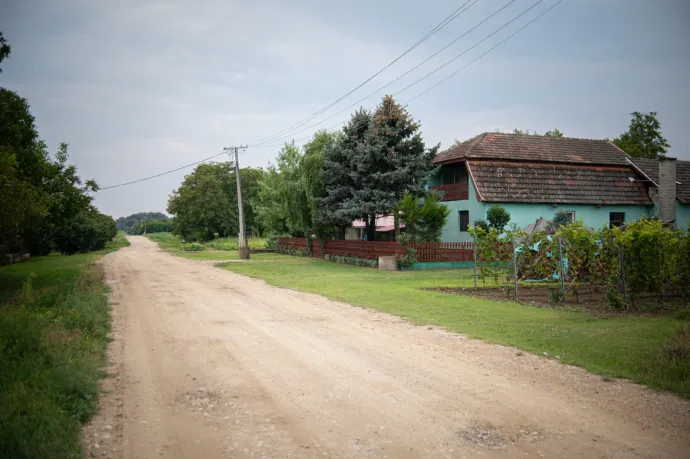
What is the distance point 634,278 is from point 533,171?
22.3 metres

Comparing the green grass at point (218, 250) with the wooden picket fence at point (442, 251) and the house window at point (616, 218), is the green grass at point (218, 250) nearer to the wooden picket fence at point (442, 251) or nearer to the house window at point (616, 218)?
the wooden picket fence at point (442, 251)

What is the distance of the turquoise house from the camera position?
32.5m

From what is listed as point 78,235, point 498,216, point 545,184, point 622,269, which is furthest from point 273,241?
point 622,269

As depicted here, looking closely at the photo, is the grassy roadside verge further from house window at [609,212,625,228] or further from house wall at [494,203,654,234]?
house window at [609,212,625,228]

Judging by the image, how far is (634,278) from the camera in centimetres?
1289

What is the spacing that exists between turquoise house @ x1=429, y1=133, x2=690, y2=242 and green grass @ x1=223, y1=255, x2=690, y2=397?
1505cm

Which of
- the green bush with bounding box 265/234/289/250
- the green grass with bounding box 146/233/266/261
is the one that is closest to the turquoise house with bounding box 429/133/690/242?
the green grass with bounding box 146/233/266/261

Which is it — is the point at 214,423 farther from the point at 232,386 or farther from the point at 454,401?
the point at 454,401

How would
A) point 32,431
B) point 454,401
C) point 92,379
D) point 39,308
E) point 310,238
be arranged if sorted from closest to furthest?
point 32,431 < point 454,401 < point 92,379 < point 39,308 < point 310,238

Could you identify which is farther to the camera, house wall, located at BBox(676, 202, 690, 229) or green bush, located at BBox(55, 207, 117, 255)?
green bush, located at BBox(55, 207, 117, 255)

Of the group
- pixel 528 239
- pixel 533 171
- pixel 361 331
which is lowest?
pixel 361 331

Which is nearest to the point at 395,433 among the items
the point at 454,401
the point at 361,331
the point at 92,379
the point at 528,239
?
the point at 454,401

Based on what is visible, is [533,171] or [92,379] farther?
[533,171]

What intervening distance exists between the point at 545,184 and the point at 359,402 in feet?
101
